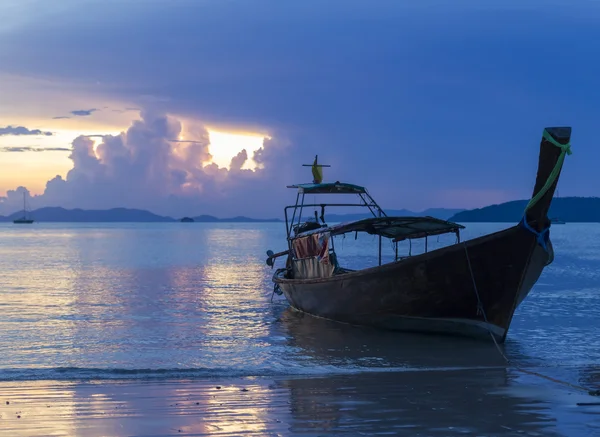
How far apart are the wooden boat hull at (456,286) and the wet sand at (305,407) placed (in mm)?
3087

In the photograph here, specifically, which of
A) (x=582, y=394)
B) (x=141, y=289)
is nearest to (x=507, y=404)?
(x=582, y=394)

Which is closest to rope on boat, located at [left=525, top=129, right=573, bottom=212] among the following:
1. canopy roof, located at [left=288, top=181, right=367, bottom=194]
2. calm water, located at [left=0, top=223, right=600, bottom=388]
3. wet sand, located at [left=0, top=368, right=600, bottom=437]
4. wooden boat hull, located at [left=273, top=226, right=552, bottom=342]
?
wooden boat hull, located at [left=273, top=226, right=552, bottom=342]

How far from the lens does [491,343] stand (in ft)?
48.1

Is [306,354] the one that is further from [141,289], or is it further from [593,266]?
[593,266]

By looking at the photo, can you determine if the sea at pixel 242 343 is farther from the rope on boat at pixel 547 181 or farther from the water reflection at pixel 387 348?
the rope on boat at pixel 547 181

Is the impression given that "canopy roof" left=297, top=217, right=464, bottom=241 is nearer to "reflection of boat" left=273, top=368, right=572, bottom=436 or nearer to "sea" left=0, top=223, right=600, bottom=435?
"sea" left=0, top=223, right=600, bottom=435

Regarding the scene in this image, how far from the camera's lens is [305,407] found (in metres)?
8.84

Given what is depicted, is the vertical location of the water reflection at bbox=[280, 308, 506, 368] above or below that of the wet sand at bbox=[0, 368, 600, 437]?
below

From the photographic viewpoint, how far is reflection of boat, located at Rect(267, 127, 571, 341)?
13281mm

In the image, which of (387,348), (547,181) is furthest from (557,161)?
(387,348)

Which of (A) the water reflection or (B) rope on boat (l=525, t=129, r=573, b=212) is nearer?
(B) rope on boat (l=525, t=129, r=573, b=212)

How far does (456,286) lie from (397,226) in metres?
2.91

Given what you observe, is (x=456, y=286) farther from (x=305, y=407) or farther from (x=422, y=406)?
(x=305, y=407)

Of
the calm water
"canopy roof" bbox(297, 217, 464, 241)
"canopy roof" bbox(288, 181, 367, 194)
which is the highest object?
"canopy roof" bbox(288, 181, 367, 194)
